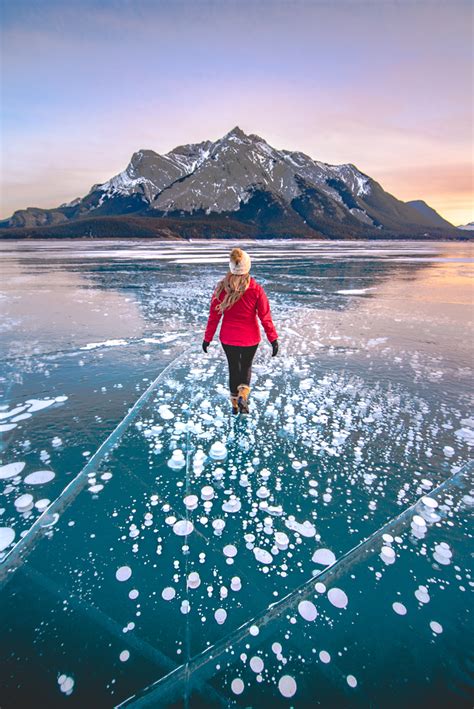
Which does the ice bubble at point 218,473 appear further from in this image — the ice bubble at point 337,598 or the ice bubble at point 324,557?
the ice bubble at point 337,598

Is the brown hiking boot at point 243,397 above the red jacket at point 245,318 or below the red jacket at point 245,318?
below

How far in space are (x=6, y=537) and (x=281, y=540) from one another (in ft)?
7.34

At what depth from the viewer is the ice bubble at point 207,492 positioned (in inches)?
130

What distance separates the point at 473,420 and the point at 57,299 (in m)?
12.9

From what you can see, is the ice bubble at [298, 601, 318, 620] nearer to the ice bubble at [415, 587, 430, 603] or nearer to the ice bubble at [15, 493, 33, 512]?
the ice bubble at [415, 587, 430, 603]

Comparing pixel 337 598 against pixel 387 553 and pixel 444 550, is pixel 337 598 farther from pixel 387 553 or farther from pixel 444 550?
pixel 444 550

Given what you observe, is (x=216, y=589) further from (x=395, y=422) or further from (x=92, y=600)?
(x=395, y=422)

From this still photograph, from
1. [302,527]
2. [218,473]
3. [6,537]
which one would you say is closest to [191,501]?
[218,473]

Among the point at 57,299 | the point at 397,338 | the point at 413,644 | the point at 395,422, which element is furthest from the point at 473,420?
the point at 57,299

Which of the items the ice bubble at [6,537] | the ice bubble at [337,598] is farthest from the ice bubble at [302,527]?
the ice bubble at [6,537]

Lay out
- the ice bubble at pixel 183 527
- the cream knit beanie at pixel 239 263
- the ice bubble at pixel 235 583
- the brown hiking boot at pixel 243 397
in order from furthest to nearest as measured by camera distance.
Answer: the brown hiking boot at pixel 243 397
the cream knit beanie at pixel 239 263
the ice bubble at pixel 183 527
the ice bubble at pixel 235 583

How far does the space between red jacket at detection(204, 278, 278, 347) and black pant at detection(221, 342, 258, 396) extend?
85mm

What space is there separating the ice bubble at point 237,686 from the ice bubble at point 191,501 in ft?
4.34

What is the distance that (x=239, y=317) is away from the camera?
4.43m
